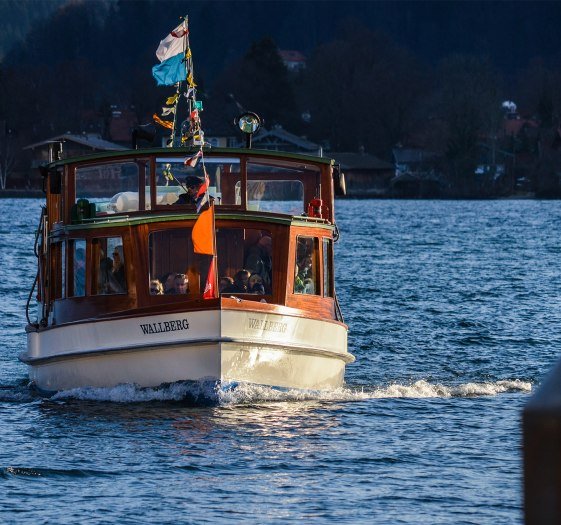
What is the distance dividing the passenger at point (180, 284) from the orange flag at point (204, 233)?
110 cm

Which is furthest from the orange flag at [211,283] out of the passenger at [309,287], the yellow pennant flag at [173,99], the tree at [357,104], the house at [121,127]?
the house at [121,127]

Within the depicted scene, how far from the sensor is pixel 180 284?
64.8 feet

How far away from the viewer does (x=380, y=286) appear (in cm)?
4462

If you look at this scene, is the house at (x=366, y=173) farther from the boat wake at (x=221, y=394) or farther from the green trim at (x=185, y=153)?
the green trim at (x=185, y=153)

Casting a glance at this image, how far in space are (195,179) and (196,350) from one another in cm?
291

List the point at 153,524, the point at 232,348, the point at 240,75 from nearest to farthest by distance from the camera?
1. the point at 153,524
2. the point at 232,348
3. the point at 240,75

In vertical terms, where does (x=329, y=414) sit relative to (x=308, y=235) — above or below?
below

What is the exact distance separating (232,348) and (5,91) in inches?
7061

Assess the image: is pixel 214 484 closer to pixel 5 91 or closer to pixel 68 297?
pixel 68 297

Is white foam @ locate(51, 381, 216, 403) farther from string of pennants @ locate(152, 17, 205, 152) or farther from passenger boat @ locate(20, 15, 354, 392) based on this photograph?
string of pennants @ locate(152, 17, 205, 152)

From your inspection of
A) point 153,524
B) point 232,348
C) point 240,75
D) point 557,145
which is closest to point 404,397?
point 232,348

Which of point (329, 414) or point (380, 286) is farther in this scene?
point (380, 286)

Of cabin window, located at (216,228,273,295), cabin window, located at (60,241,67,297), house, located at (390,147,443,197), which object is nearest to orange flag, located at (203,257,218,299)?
cabin window, located at (216,228,273,295)

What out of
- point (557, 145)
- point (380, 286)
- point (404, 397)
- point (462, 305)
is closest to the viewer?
point (404, 397)
